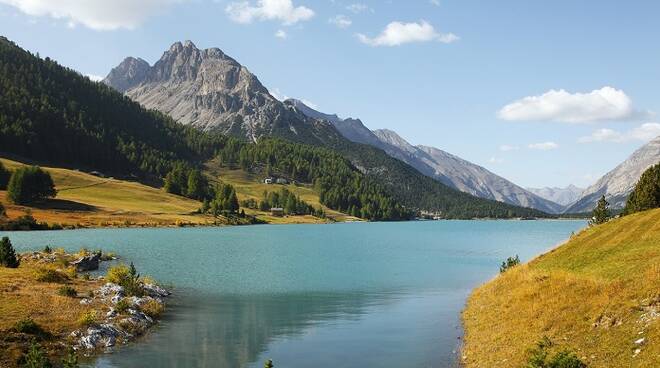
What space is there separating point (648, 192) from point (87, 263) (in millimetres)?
96383

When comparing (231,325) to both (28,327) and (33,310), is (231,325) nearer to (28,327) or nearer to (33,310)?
(33,310)

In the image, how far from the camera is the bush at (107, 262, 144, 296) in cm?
5222

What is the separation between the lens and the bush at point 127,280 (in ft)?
171

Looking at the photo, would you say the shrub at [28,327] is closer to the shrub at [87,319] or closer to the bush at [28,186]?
the shrub at [87,319]

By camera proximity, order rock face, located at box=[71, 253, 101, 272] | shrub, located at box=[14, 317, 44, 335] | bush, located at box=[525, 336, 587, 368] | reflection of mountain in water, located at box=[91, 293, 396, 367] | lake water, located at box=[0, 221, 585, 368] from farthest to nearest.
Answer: rock face, located at box=[71, 253, 101, 272], lake water, located at box=[0, 221, 585, 368], shrub, located at box=[14, 317, 44, 335], reflection of mountain in water, located at box=[91, 293, 396, 367], bush, located at box=[525, 336, 587, 368]

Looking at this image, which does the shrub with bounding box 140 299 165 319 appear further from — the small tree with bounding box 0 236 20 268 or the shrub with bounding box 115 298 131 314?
the small tree with bounding box 0 236 20 268

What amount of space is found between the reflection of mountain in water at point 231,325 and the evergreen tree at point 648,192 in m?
61.3

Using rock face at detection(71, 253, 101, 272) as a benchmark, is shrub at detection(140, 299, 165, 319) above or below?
below

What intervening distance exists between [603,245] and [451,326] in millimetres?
18737

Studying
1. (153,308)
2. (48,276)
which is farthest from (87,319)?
(48,276)

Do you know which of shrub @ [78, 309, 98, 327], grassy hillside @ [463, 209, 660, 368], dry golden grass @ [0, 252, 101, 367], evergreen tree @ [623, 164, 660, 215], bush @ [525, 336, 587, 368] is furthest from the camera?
evergreen tree @ [623, 164, 660, 215]

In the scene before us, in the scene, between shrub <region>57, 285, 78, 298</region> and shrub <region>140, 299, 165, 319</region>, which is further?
shrub <region>57, 285, 78, 298</region>

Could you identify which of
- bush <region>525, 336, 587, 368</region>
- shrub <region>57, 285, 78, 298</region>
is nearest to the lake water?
shrub <region>57, 285, 78, 298</region>

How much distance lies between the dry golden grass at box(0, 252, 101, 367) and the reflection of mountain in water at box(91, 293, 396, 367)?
4.78 m
